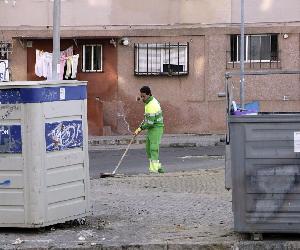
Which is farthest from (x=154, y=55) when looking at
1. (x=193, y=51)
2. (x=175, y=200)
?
(x=175, y=200)

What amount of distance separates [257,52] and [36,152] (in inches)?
711

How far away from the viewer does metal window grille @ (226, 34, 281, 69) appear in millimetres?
25672

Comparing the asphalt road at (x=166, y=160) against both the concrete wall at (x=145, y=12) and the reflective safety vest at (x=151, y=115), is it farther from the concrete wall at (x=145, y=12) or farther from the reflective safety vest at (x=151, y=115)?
the concrete wall at (x=145, y=12)

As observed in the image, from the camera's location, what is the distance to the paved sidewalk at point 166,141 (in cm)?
2345

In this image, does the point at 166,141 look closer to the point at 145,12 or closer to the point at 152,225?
the point at 145,12

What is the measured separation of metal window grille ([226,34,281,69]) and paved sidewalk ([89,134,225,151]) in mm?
2541

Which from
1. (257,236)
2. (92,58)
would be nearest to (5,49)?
(92,58)

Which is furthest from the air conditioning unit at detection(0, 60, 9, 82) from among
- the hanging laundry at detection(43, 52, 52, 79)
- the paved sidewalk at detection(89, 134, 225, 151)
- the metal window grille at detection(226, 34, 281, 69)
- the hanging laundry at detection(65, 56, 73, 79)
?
the metal window grille at detection(226, 34, 281, 69)

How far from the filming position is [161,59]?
25.8 m

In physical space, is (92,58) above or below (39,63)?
above

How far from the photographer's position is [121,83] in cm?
2597

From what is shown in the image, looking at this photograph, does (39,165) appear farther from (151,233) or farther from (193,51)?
(193,51)

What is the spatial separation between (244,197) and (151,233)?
1390 mm

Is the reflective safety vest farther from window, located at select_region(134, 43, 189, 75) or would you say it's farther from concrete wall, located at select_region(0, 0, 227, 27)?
concrete wall, located at select_region(0, 0, 227, 27)
